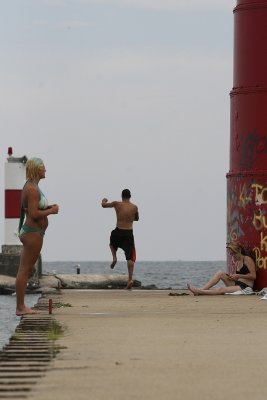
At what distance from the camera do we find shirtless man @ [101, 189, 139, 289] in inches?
817

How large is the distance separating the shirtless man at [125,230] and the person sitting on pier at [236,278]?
97.2 inches

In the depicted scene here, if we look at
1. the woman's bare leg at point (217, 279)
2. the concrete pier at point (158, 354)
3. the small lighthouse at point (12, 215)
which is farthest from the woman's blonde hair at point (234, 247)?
the small lighthouse at point (12, 215)

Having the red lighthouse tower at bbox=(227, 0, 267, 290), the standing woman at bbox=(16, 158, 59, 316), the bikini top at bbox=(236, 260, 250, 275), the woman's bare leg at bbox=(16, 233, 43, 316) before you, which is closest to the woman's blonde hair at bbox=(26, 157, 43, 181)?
the standing woman at bbox=(16, 158, 59, 316)

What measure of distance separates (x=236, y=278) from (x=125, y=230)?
129 inches

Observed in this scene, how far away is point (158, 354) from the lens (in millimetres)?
8617

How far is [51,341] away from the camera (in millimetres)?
9461

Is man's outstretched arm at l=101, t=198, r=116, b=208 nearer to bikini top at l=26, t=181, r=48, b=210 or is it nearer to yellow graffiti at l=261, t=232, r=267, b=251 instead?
yellow graffiti at l=261, t=232, r=267, b=251

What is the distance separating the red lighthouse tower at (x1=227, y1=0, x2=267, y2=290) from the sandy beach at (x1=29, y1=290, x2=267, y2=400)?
506cm

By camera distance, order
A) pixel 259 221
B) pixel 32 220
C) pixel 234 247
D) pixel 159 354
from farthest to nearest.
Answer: pixel 259 221, pixel 234 247, pixel 32 220, pixel 159 354

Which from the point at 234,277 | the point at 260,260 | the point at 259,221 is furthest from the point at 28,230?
the point at 259,221

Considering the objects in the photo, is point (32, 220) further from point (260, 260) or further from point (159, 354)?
point (260, 260)

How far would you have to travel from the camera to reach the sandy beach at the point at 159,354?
6812mm

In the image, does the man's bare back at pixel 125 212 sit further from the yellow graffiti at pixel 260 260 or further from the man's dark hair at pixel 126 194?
the yellow graffiti at pixel 260 260

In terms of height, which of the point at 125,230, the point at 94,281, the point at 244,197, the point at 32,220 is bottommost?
the point at 94,281
